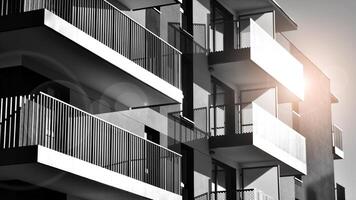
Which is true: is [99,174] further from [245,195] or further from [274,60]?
[274,60]

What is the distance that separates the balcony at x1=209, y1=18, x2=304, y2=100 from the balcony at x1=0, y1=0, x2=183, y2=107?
12.7 ft

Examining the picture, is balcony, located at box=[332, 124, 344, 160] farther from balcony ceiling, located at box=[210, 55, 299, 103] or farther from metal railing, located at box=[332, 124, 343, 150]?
balcony ceiling, located at box=[210, 55, 299, 103]

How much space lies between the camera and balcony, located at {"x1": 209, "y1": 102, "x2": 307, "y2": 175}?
3266cm

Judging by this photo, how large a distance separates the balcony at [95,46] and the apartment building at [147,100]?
1.6 inches

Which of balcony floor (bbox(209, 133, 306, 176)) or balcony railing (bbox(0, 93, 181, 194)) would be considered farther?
balcony floor (bbox(209, 133, 306, 176))

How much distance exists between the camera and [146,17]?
29641 millimetres

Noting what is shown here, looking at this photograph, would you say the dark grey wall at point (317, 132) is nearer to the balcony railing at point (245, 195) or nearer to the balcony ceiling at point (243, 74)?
the balcony ceiling at point (243, 74)

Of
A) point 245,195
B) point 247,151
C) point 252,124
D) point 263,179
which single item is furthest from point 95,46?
point 263,179

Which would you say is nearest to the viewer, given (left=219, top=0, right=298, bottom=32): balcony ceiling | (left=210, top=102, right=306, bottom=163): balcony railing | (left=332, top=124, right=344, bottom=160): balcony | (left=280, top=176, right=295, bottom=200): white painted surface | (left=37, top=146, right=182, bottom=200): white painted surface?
(left=37, top=146, right=182, bottom=200): white painted surface

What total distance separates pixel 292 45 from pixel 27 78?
2320 cm

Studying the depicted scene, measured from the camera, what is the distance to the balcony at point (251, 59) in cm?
3341

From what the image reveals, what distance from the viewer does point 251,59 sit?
33.2m

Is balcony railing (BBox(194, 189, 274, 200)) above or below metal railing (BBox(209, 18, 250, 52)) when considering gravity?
below

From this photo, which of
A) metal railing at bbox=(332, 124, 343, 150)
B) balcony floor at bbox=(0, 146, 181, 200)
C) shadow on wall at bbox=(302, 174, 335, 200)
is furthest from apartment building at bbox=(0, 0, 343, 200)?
metal railing at bbox=(332, 124, 343, 150)
